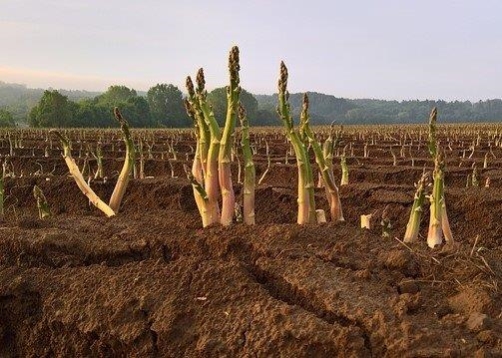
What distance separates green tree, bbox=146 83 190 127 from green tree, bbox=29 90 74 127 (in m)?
20.5

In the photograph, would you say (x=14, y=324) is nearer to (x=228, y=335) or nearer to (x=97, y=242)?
(x=97, y=242)

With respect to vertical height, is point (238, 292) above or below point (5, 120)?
below

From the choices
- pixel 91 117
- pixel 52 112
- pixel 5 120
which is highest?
pixel 52 112

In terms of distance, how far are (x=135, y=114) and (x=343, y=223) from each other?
225 ft

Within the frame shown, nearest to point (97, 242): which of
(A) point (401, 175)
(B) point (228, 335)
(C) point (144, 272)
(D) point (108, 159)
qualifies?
(C) point (144, 272)

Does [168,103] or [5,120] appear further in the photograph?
[168,103]

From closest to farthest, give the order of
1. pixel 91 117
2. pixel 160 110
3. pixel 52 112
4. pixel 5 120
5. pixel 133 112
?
1. pixel 52 112
2. pixel 5 120
3. pixel 91 117
4. pixel 133 112
5. pixel 160 110

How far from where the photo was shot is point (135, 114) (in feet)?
232

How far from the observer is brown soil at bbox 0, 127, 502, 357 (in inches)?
107

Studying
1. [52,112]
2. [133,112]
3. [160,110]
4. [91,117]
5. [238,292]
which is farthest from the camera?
[160,110]

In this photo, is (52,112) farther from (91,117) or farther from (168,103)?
(168,103)

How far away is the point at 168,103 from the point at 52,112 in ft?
103

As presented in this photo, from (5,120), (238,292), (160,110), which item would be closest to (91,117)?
(5,120)

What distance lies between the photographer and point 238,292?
309cm
